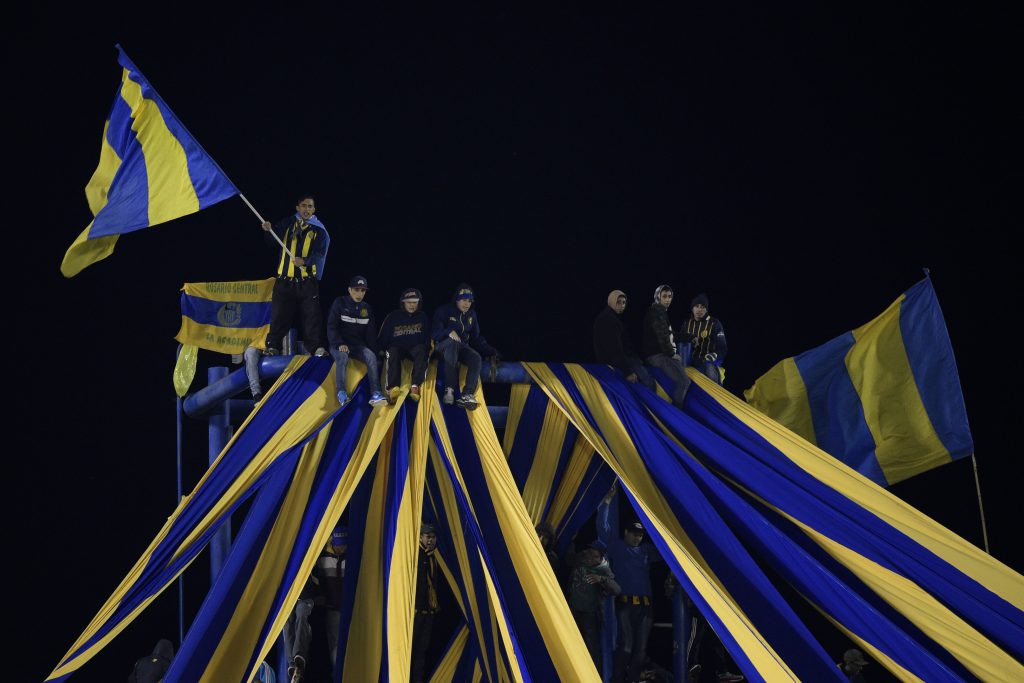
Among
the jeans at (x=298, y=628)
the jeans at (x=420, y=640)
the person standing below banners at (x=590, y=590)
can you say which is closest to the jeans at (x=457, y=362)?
the person standing below banners at (x=590, y=590)

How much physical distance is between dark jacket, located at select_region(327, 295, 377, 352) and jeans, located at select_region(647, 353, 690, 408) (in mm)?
2477

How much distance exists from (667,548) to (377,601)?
200 cm

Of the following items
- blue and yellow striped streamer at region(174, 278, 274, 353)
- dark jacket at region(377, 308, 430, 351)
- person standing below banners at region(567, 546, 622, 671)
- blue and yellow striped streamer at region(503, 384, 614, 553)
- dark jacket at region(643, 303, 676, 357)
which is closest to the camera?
dark jacket at region(377, 308, 430, 351)

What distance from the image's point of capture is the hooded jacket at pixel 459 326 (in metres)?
9.56

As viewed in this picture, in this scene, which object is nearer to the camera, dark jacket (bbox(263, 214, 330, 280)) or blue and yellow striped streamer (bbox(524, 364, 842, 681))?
blue and yellow striped streamer (bbox(524, 364, 842, 681))

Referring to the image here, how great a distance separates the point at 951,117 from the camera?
14.2 m

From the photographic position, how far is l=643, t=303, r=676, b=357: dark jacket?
9961 mm

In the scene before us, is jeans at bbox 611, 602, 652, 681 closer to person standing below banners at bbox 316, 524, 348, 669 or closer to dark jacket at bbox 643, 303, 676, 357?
dark jacket at bbox 643, 303, 676, 357

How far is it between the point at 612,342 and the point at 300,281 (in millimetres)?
2755

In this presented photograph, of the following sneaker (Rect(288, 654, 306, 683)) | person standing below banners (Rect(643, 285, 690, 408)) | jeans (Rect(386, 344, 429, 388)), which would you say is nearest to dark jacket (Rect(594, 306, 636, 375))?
person standing below banners (Rect(643, 285, 690, 408))

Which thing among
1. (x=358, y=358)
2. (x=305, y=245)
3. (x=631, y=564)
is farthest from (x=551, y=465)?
(x=305, y=245)

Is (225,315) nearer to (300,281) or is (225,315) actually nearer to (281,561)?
(300,281)

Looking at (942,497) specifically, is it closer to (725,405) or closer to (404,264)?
(725,405)

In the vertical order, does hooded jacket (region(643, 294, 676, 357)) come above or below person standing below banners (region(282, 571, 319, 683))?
above
